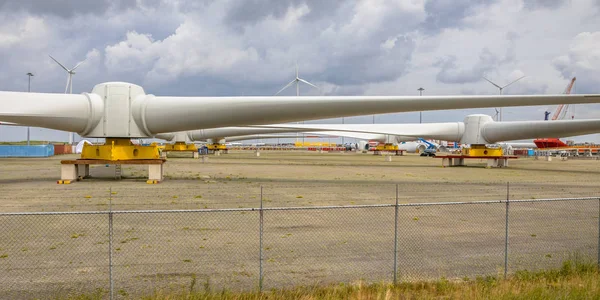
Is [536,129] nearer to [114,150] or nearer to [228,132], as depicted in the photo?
[114,150]

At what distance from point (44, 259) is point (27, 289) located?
161cm

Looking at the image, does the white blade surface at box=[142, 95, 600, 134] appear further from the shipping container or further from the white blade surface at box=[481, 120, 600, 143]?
the shipping container

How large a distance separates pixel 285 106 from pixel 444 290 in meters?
12.4

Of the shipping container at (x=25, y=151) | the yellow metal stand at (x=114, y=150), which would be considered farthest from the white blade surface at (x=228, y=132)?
the yellow metal stand at (x=114, y=150)

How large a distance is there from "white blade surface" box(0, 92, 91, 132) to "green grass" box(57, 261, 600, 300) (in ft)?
48.0

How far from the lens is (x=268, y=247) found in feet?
30.6

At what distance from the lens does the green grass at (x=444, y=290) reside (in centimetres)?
654

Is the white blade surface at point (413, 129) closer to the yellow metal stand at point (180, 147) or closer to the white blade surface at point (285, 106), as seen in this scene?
→ the yellow metal stand at point (180, 147)

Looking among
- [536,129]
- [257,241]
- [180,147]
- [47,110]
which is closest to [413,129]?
[536,129]

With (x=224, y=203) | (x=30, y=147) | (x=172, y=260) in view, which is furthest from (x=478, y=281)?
(x=30, y=147)

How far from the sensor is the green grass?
258 inches

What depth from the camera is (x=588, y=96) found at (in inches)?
778

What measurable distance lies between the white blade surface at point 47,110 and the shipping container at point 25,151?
4355cm

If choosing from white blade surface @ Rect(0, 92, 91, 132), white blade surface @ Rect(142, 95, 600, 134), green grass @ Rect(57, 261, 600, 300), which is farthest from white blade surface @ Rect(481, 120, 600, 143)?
white blade surface @ Rect(0, 92, 91, 132)
